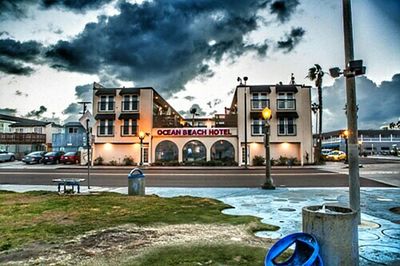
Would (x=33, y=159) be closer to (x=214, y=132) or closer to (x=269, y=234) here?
(x=214, y=132)

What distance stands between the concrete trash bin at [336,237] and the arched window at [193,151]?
35116 mm

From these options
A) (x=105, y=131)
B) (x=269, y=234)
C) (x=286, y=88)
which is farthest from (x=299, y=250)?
(x=105, y=131)

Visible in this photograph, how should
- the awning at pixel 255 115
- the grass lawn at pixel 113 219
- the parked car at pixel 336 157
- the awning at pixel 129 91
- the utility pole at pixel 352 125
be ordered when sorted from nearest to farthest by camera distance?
the grass lawn at pixel 113 219, the utility pole at pixel 352 125, the awning at pixel 255 115, the awning at pixel 129 91, the parked car at pixel 336 157

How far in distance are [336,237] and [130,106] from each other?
3930cm

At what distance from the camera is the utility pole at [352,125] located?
6391mm

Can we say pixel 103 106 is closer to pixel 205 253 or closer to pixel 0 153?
pixel 0 153

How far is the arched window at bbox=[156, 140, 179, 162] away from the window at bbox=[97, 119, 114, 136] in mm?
6954

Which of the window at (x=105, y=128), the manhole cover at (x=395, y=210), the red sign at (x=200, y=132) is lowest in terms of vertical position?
the manhole cover at (x=395, y=210)

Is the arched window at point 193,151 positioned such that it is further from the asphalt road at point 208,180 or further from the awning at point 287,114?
the asphalt road at point 208,180

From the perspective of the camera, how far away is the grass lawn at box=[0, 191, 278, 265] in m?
4.71

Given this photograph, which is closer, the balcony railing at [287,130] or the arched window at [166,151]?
the balcony railing at [287,130]

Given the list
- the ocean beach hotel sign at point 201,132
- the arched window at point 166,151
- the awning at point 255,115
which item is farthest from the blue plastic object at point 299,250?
the arched window at point 166,151

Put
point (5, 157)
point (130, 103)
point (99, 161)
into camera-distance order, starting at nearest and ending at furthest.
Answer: point (99, 161)
point (130, 103)
point (5, 157)

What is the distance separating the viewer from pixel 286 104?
3938cm
